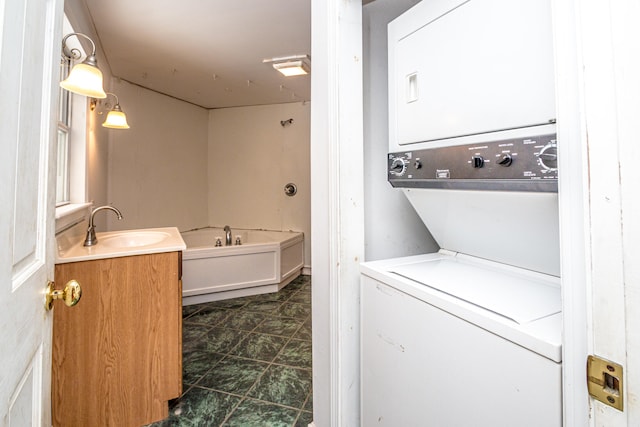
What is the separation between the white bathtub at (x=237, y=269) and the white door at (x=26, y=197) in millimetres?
2547

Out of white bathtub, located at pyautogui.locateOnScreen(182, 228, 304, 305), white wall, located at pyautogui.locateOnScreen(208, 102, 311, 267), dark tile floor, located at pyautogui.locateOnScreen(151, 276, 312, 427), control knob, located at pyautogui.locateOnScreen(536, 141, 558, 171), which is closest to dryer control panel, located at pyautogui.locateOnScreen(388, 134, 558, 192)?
control knob, located at pyautogui.locateOnScreen(536, 141, 558, 171)

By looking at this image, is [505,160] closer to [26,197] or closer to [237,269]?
[26,197]

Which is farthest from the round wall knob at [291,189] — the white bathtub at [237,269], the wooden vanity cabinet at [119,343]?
the wooden vanity cabinet at [119,343]

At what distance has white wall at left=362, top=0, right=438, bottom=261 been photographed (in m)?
1.42

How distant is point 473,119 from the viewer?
0.88 metres

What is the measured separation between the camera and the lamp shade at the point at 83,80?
148 centimetres

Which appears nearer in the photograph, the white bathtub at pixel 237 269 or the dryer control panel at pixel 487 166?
the dryer control panel at pixel 487 166

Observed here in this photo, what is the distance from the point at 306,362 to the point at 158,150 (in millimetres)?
3373

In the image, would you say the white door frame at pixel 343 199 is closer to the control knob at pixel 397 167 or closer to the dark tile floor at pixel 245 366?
the control knob at pixel 397 167

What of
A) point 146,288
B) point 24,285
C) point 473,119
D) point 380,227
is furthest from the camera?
point 146,288

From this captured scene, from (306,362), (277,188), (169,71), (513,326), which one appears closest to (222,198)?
(277,188)

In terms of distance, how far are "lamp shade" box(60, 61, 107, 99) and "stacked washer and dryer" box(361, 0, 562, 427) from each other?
1450 millimetres

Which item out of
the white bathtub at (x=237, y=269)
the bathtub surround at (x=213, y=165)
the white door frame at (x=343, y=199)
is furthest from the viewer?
the bathtub surround at (x=213, y=165)

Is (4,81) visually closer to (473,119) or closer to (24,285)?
(24,285)
